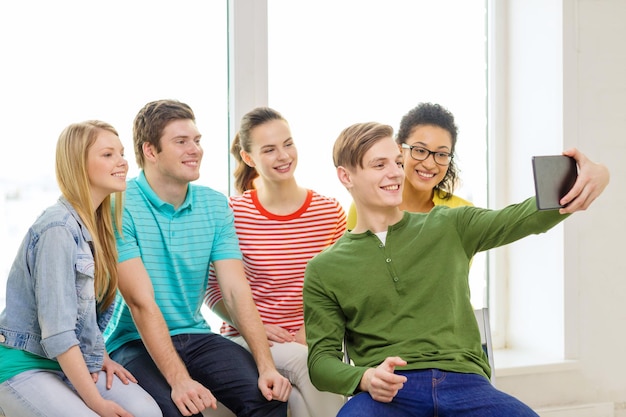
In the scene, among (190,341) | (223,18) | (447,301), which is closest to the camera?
(447,301)

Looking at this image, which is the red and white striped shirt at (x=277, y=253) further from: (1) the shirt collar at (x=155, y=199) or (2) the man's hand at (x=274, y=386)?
(2) the man's hand at (x=274, y=386)

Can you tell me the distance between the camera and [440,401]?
75.2 inches

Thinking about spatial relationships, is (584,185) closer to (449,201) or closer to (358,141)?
(358,141)

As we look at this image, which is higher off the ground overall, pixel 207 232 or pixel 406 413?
pixel 207 232

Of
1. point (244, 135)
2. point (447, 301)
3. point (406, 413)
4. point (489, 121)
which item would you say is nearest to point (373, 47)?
point (489, 121)

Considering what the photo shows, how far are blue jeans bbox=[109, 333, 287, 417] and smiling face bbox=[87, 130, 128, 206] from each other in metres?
0.48

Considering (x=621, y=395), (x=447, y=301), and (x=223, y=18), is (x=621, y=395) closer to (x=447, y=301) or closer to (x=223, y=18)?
(x=447, y=301)

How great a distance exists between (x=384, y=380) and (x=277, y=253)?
79cm

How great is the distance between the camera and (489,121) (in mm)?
3455

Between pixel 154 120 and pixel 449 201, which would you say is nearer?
pixel 154 120

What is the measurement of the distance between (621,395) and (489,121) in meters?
1.29

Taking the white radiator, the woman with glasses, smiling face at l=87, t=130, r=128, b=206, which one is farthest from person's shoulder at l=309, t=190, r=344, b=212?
the white radiator

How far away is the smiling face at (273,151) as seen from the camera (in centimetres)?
249

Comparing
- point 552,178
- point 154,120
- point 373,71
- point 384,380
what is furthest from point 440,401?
point 373,71
